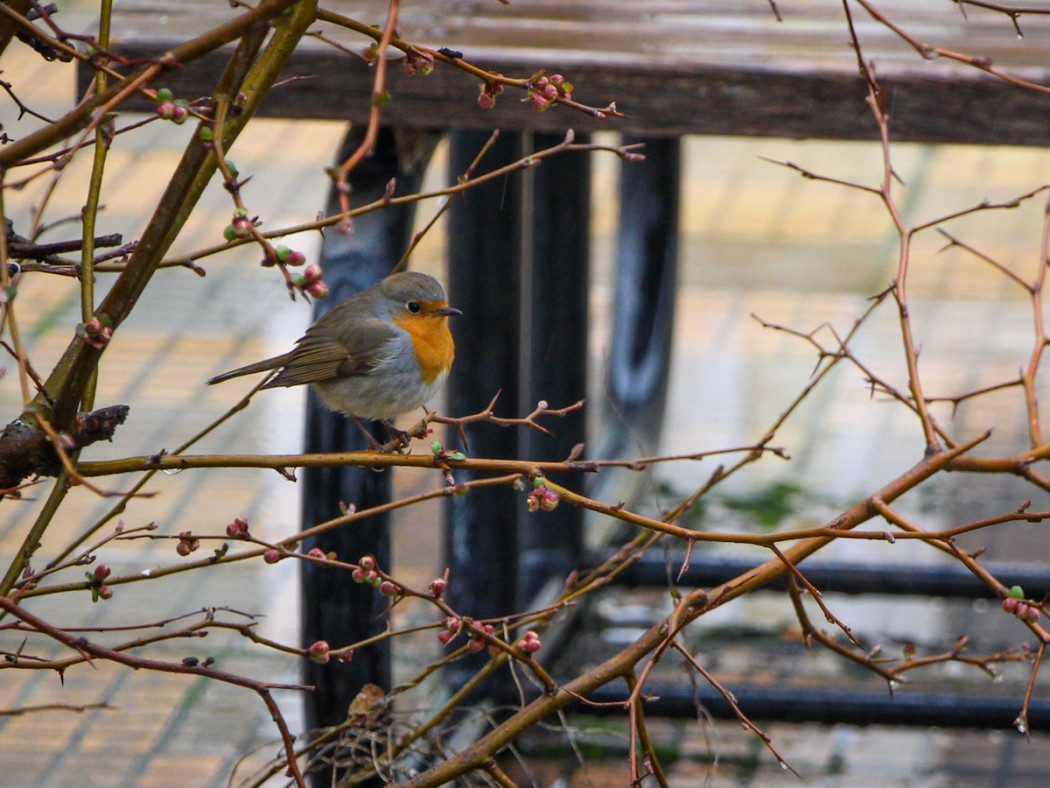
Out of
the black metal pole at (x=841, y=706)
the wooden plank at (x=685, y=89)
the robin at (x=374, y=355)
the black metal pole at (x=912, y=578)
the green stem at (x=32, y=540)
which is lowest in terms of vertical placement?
the black metal pole at (x=841, y=706)

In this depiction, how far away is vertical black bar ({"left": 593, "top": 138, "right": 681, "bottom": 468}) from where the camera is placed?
387 cm

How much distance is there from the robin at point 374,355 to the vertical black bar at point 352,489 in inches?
1.8

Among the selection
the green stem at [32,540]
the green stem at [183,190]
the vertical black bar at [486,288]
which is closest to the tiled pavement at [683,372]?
the vertical black bar at [486,288]

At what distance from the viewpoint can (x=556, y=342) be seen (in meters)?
3.16

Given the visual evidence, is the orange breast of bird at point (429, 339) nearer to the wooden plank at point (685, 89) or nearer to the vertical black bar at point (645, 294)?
the wooden plank at point (685, 89)

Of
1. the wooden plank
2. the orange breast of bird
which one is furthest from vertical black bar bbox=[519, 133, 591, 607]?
the wooden plank

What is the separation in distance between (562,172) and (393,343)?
1084mm

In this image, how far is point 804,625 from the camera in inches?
53.7

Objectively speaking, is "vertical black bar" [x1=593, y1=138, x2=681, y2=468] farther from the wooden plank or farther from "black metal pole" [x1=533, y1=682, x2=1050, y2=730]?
the wooden plank

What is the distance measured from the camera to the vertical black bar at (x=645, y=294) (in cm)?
387

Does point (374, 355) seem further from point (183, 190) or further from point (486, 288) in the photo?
point (183, 190)

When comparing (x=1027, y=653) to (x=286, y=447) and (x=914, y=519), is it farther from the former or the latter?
(x=286, y=447)

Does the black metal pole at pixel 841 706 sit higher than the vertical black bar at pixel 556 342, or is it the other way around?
the vertical black bar at pixel 556 342

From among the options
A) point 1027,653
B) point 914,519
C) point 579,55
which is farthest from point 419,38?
point 914,519
